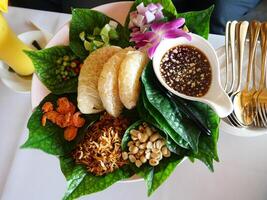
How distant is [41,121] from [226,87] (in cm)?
34

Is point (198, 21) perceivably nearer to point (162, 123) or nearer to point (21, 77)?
point (162, 123)

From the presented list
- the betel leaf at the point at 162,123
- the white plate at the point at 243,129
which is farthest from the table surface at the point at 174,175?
the betel leaf at the point at 162,123

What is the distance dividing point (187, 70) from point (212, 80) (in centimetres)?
4

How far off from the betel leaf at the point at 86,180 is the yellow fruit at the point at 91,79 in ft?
0.34

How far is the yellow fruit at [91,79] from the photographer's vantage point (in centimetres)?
63

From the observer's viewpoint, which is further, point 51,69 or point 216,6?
point 216,6

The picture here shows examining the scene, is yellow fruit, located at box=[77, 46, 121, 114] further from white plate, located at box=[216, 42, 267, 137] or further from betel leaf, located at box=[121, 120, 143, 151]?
white plate, located at box=[216, 42, 267, 137]

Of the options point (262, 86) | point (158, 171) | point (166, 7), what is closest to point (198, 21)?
point (166, 7)

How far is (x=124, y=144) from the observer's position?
0.64 m

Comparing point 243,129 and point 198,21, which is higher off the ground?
point 198,21

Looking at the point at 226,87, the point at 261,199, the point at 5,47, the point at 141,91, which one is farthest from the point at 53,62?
the point at 261,199

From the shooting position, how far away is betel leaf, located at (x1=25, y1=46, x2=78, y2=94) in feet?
2.31

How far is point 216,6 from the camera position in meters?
0.97

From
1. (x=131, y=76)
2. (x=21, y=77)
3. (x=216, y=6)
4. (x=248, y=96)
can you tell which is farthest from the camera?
(x=216, y=6)
